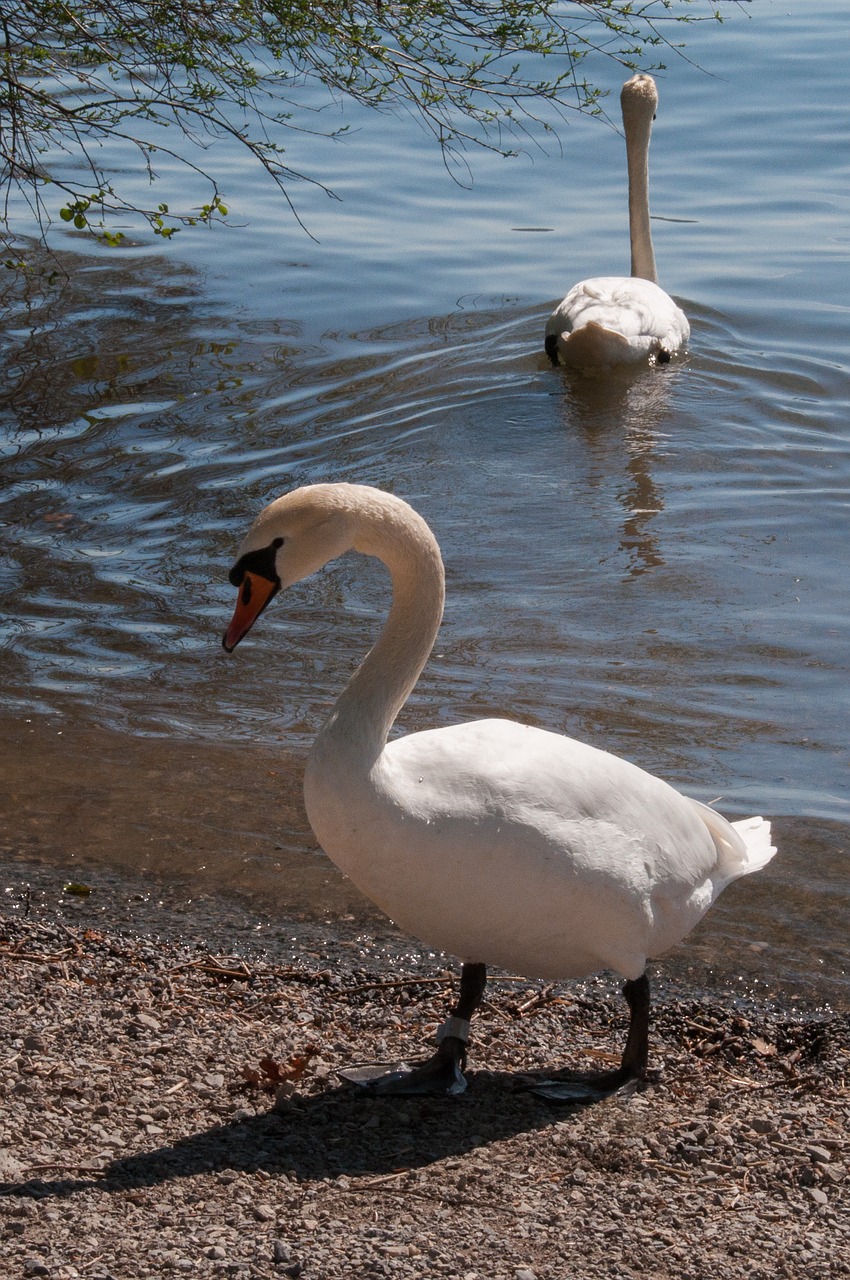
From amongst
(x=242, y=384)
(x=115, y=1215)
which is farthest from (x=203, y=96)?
(x=115, y=1215)

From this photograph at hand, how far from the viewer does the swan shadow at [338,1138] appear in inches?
135

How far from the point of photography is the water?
5.73 meters

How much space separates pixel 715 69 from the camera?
66.9ft

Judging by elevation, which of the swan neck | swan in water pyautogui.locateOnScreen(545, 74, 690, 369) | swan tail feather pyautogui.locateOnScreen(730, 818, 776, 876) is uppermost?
the swan neck

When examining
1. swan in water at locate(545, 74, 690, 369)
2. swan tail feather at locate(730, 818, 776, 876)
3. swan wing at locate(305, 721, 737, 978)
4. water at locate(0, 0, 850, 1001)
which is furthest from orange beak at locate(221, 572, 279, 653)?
swan in water at locate(545, 74, 690, 369)

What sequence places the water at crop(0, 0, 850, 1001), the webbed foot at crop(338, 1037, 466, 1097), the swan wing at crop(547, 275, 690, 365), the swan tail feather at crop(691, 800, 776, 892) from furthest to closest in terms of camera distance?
the swan wing at crop(547, 275, 690, 365) < the water at crop(0, 0, 850, 1001) < the swan tail feather at crop(691, 800, 776, 892) < the webbed foot at crop(338, 1037, 466, 1097)

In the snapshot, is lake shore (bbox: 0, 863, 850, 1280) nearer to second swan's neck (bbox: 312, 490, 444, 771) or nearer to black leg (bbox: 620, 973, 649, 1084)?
black leg (bbox: 620, 973, 649, 1084)

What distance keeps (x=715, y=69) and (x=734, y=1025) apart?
1848cm

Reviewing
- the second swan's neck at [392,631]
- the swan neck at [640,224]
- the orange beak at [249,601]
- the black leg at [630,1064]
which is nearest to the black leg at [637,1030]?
the black leg at [630,1064]

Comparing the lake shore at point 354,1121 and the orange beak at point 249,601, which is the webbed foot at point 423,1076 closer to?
the lake shore at point 354,1121

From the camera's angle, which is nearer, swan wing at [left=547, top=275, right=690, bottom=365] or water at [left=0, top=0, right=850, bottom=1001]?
water at [left=0, top=0, right=850, bottom=1001]

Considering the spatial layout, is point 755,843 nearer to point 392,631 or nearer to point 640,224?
point 392,631

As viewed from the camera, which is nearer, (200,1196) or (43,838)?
(200,1196)

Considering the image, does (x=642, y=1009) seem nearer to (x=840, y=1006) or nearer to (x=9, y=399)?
(x=840, y=1006)
